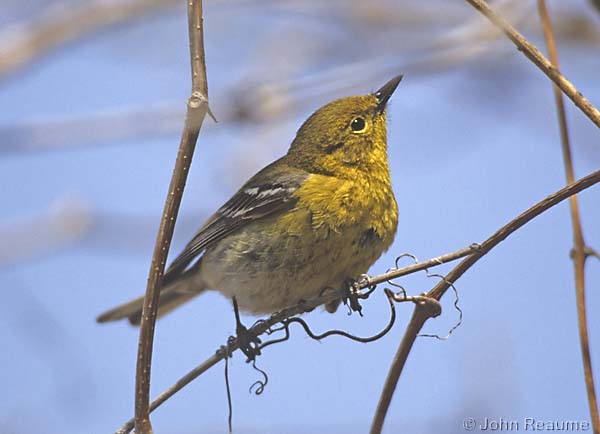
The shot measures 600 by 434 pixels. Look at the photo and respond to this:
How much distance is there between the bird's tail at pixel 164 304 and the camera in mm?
4496

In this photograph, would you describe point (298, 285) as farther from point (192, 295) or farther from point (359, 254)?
point (192, 295)

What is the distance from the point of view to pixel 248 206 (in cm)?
430

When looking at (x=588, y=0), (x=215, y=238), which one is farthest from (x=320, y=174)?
(x=588, y=0)

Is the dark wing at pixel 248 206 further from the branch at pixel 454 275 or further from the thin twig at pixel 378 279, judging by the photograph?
the branch at pixel 454 275

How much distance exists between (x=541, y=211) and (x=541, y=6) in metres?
1.01

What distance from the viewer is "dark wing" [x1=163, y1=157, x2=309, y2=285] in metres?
4.14

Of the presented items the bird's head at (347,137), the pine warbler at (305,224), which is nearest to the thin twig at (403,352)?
the pine warbler at (305,224)

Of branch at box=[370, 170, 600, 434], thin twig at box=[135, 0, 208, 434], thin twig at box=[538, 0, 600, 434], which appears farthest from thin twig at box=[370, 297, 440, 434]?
thin twig at box=[135, 0, 208, 434]

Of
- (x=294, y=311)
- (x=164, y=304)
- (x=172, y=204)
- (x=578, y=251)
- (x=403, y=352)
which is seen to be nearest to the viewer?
(x=172, y=204)

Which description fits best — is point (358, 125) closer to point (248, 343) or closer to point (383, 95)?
point (383, 95)

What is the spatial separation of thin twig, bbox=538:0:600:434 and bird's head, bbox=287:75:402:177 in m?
1.79

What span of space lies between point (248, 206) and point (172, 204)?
231 centimetres

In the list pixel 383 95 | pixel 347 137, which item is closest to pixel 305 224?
pixel 347 137

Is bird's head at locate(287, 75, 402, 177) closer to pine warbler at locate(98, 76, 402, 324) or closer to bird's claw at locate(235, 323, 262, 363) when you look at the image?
pine warbler at locate(98, 76, 402, 324)
